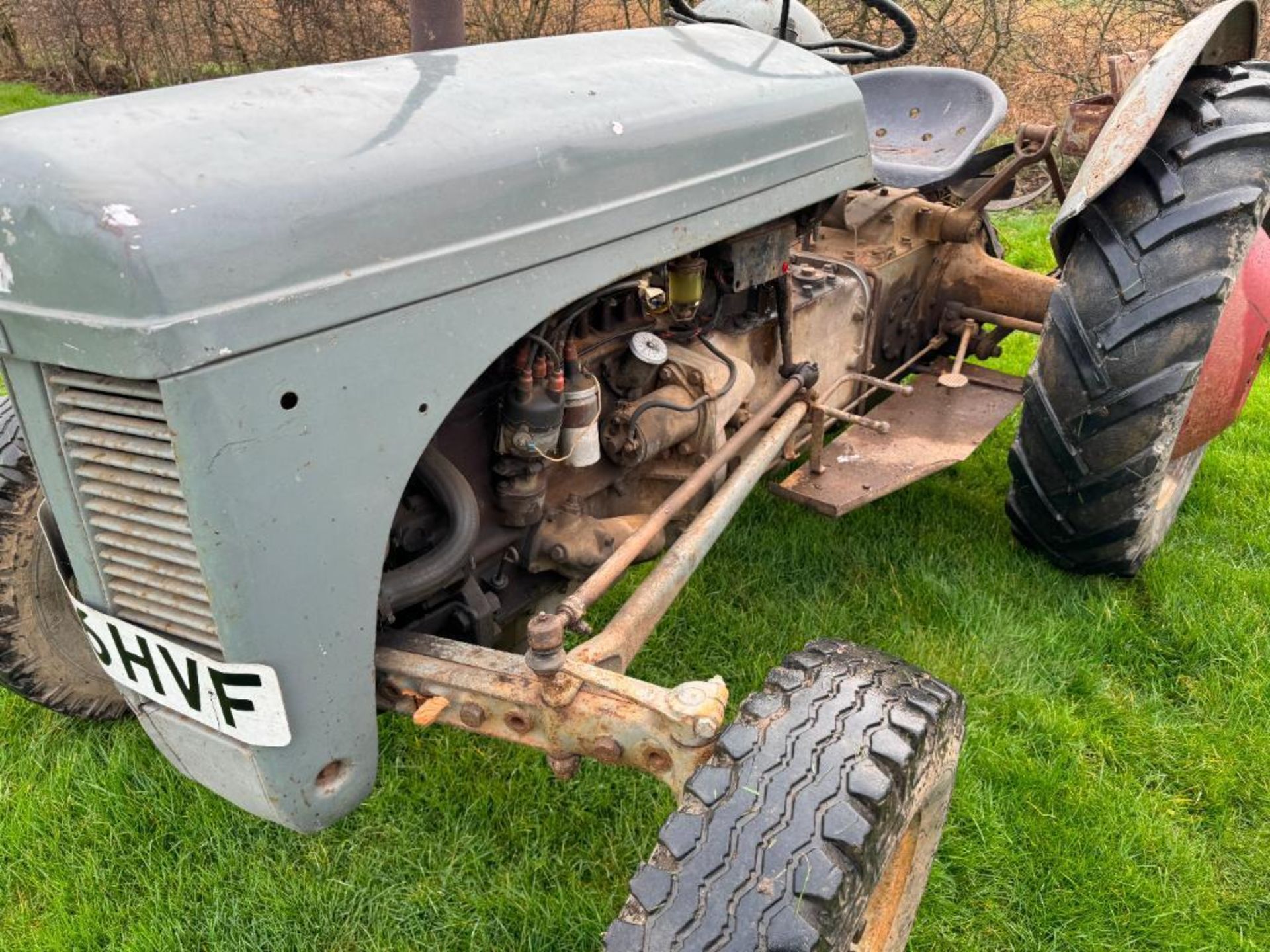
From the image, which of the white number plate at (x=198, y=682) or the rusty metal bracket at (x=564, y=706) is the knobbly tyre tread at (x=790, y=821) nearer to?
the rusty metal bracket at (x=564, y=706)

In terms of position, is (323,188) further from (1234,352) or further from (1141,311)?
(1234,352)

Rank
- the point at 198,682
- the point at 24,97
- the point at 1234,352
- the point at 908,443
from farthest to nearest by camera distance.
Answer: the point at 24,97 → the point at 908,443 → the point at 1234,352 → the point at 198,682

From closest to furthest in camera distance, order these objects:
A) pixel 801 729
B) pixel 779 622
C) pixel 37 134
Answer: pixel 37 134 → pixel 801 729 → pixel 779 622

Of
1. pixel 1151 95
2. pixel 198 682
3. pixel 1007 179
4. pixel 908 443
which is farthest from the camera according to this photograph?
pixel 1007 179

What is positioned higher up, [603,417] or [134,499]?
[134,499]

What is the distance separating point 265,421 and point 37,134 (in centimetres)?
42

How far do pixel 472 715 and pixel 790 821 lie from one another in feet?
1.71

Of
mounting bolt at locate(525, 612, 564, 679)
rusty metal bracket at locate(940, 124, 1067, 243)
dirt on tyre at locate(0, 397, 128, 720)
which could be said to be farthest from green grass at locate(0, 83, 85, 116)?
mounting bolt at locate(525, 612, 564, 679)

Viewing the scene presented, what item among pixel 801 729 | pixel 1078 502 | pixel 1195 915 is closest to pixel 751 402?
pixel 1078 502

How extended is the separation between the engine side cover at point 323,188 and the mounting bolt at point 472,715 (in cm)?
66

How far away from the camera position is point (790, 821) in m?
1.47

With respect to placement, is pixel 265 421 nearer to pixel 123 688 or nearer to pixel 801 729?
pixel 123 688

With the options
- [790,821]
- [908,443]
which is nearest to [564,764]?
[790,821]

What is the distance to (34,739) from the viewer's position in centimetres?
254
